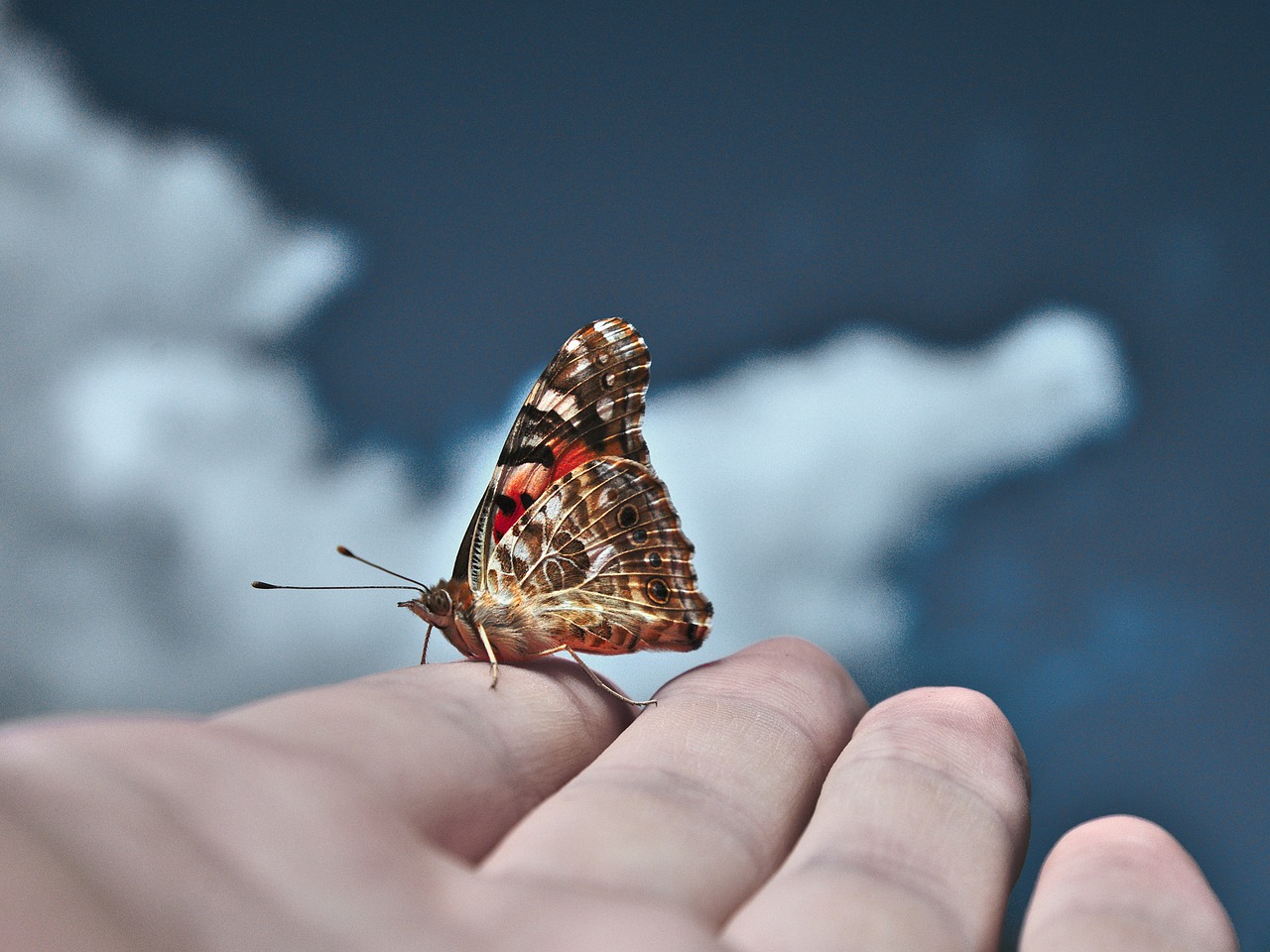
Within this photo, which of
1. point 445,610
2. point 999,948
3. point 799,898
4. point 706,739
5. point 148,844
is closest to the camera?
point 148,844

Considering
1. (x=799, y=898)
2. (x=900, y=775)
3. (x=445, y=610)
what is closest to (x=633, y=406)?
(x=445, y=610)

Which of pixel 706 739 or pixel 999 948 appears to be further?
pixel 706 739

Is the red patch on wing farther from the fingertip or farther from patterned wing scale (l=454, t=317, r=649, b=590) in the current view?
the fingertip

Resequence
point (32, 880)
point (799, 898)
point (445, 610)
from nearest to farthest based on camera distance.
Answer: point (32, 880) < point (799, 898) < point (445, 610)

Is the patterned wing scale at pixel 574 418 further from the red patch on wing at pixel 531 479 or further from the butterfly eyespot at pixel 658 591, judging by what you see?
the butterfly eyespot at pixel 658 591

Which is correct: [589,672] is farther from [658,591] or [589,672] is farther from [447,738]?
[447,738]

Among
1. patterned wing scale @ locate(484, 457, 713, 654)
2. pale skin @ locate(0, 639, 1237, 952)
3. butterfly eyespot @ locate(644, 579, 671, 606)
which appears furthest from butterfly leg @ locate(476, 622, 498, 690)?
butterfly eyespot @ locate(644, 579, 671, 606)

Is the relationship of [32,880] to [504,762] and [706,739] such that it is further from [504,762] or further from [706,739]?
[706,739]
